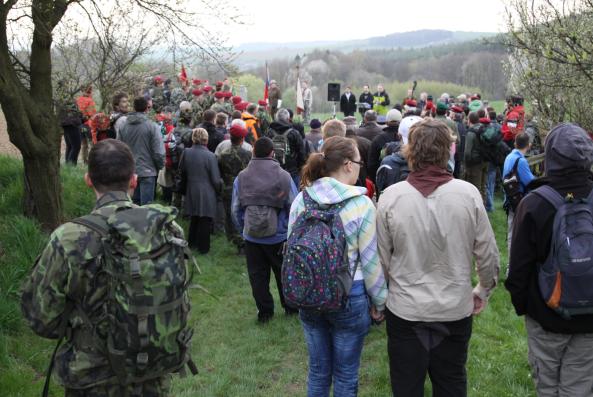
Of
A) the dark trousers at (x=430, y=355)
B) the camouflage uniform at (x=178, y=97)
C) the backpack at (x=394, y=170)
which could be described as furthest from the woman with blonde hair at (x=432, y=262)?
the camouflage uniform at (x=178, y=97)

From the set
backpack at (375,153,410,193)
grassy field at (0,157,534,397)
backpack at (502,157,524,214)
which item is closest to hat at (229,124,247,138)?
grassy field at (0,157,534,397)

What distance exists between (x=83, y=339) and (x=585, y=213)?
2.67 meters

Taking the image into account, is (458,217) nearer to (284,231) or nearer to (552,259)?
(552,259)

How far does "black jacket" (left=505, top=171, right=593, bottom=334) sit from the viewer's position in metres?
3.28

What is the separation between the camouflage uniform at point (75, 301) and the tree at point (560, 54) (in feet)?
14.6

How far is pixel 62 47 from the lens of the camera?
939 centimetres

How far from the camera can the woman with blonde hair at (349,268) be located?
3.52 meters

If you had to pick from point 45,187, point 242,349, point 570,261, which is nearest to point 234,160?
point 45,187

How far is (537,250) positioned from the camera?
3346 millimetres

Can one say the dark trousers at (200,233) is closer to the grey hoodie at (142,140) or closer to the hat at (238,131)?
the grey hoodie at (142,140)

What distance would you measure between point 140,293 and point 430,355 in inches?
67.4

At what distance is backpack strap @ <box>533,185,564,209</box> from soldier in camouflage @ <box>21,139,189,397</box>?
2.16m

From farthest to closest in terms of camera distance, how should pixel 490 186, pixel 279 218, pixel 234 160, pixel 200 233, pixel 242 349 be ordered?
pixel 490 186, pixel 200 233, pixel 234 160, pixel 279 218, pixel 242 349

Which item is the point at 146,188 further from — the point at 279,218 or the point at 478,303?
the point at 478,303
